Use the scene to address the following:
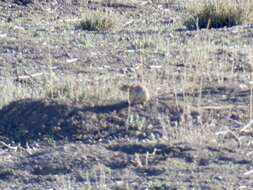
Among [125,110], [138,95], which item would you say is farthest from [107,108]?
[138,95]

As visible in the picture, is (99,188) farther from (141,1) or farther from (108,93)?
(141,1)

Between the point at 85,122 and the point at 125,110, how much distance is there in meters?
0.37

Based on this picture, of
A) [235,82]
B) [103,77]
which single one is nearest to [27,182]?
[235,82]

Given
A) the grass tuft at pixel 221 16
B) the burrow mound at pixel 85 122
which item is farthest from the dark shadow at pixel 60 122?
the grass tuft at pixel 221 16

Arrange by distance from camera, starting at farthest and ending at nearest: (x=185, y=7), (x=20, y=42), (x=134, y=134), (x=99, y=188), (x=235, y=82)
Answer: (x=185, y=7) < (x=20, y=42) < (x=235, y=82) < (x=134, y=134) < (x=99, y=188)

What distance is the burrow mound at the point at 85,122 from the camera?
9484mm

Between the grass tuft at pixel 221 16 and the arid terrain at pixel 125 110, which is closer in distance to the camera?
the arid terrain at pixel 125 110

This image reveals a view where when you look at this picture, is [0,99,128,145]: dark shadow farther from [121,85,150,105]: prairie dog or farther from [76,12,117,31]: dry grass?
[76,12,117,31]: dry grass

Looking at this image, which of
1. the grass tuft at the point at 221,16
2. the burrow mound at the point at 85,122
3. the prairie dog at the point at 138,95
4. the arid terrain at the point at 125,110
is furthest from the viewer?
the grass tuft at the point at 221,16

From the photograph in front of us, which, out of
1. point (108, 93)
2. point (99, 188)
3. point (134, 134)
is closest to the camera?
point (99, 188)

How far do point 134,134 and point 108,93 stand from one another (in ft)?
3.39

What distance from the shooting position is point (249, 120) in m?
9.59

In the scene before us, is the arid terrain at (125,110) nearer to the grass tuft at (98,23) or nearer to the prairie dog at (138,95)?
the prairie dog at (138,95)

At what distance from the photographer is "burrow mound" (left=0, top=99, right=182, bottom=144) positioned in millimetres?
9484
